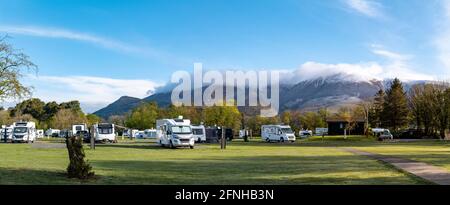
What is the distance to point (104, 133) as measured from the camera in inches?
2258

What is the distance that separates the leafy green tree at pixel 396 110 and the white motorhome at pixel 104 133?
52304 millimetres

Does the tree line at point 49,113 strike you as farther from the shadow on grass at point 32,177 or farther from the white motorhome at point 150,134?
the shadow on grass at point 32,177

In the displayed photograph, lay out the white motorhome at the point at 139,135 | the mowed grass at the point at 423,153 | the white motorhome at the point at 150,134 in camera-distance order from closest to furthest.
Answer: the mowed grass at the point at 423,153
the white motorhome at the point at 150,134
the white motorhome at the point at 139,135

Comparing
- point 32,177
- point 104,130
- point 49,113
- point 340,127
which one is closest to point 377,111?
point 340,127

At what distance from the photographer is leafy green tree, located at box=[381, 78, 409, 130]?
298 feet

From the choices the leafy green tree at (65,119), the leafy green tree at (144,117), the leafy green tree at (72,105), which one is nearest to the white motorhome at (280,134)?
the leafy green tree at (144,117)

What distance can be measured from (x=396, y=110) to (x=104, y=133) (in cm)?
5381

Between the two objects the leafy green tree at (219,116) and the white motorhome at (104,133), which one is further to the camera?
the leafy green tree at (219,116)

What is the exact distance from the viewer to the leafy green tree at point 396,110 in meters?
90.8

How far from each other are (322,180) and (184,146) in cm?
2815

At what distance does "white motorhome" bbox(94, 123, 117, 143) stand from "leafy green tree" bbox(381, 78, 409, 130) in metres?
52.3

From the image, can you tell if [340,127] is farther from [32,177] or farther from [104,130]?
[32,177]
